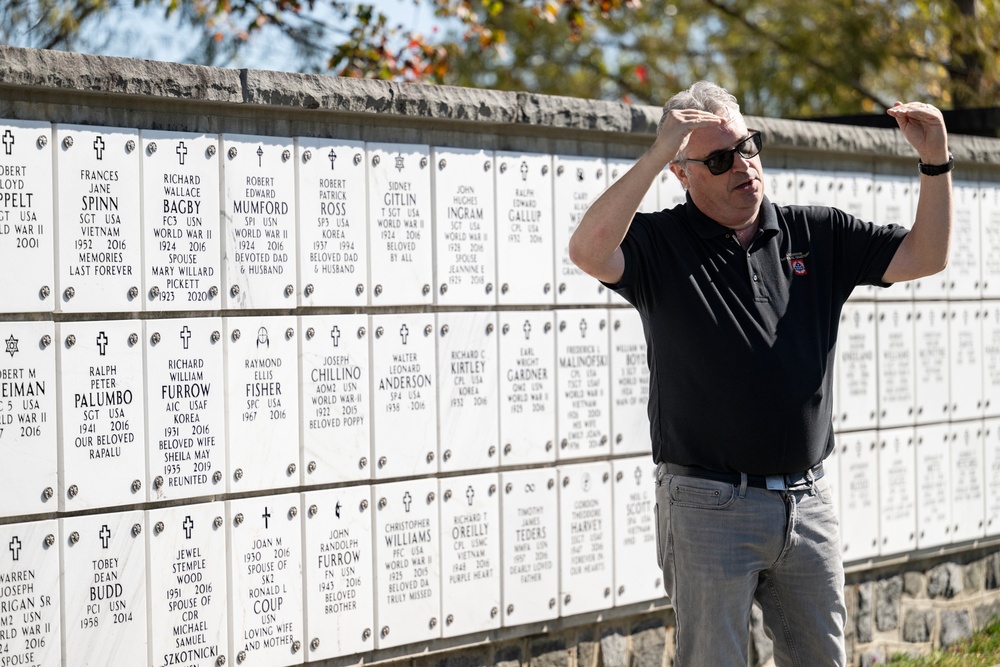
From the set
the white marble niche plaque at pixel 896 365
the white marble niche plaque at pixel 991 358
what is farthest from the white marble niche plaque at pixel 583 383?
the white marble niche plaque at pixel 991 358

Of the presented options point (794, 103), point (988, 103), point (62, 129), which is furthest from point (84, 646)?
point (794, 103)

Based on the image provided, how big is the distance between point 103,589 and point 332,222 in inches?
51.5

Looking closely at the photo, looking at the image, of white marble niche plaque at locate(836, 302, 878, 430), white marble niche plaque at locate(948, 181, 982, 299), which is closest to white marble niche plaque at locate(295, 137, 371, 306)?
white marble niche plaque at locate(836, 302, 878, 430)

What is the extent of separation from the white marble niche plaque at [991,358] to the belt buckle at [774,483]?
3.36 meters

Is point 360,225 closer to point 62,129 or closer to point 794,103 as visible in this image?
point 62,129

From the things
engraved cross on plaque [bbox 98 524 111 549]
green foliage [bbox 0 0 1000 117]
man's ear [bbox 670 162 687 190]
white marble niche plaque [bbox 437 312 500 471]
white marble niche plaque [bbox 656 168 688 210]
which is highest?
green foliage [bbox 0 0 1000 117]

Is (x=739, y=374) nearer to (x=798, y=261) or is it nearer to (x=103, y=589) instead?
(x=798, y=261)

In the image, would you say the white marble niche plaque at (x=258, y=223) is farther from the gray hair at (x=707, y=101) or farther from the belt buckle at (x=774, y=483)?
the belt buckle at (x=774, y=483)

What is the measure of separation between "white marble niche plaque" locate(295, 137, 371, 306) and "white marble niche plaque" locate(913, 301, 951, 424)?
2959mm

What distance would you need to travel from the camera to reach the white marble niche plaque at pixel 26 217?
3.49m

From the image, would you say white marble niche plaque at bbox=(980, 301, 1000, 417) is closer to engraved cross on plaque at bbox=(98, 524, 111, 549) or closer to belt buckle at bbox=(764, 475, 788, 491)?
belt buckle at bbox=(764, 475, 788, 491)

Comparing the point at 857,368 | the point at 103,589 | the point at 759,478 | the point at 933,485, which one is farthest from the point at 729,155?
the point at 933,485

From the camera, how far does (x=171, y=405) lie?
3791 millimetres

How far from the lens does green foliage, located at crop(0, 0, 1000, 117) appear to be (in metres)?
8.99
